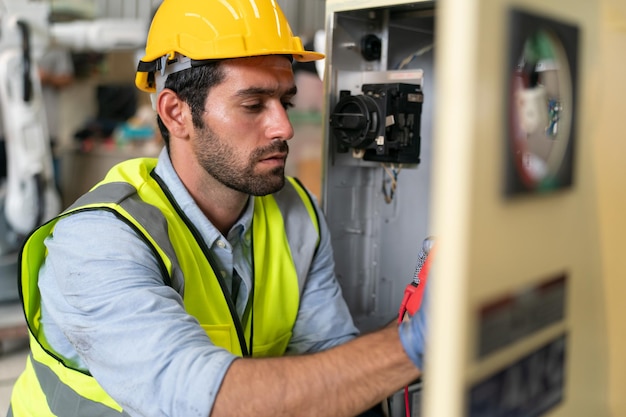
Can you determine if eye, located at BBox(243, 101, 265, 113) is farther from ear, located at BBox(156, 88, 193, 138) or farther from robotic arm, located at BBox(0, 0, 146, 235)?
robotic arm, located at BBox(0, 0, 146, 235)

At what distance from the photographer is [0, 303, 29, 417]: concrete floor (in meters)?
2.81

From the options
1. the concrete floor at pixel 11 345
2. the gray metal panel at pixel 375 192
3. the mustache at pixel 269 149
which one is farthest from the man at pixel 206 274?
the concrete floor at pixel 11 345

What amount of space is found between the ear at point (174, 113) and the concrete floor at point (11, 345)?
5.67 feet

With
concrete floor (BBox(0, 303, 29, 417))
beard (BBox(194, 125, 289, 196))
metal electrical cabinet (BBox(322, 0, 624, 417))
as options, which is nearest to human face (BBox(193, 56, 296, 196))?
beard (BBox(194, 125, 289, 196))

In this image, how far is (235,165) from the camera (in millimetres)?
1391

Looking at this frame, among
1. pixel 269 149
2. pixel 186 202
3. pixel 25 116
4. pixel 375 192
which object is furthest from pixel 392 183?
pixel 25 116

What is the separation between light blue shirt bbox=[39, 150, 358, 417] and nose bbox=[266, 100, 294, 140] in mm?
370

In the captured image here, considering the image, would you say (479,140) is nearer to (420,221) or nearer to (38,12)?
(420,221)

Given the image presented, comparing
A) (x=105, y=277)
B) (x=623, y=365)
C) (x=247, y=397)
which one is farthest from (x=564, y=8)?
(x=105, y=277)

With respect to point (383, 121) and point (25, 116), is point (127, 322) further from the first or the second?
point (25, 116)

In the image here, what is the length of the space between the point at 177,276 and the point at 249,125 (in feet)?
1.16

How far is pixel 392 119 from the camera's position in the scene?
151 centimetres

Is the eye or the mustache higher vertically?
the eye

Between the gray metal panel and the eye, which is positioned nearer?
the eye
